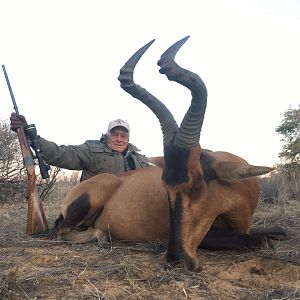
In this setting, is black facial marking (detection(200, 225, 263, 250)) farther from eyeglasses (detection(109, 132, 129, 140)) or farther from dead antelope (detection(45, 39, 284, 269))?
eyeglasses (detection(109, 132, 129, 140))

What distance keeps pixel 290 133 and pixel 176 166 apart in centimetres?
2158

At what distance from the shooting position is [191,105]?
4.15m

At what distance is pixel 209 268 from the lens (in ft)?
12.9

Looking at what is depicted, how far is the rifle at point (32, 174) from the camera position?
5.90 m

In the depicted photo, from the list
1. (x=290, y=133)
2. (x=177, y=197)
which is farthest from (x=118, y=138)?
(x=290, y=133)


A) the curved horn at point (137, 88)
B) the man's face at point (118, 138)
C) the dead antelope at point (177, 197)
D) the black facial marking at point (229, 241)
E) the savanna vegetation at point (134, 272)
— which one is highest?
the curved horn at point (137, 88)

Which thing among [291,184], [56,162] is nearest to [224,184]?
[56,162]

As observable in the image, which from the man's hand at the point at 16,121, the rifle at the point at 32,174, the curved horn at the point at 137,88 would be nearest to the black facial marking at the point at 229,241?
the curved horn at the point at 137,88

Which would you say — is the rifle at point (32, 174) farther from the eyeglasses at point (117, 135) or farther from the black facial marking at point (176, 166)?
the black facial marking at point (176, 166)

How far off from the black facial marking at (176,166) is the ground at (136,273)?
2.47ft

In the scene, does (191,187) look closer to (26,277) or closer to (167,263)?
(167,263)

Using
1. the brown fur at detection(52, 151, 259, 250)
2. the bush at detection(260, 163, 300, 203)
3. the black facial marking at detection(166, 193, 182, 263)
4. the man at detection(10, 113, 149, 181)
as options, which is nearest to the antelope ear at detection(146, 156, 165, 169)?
the brown fur at detection(52, 151, 259, 250)

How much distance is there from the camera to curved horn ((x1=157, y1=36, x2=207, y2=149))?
4078 millimetres

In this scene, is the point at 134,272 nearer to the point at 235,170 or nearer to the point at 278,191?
the point at 235,170
